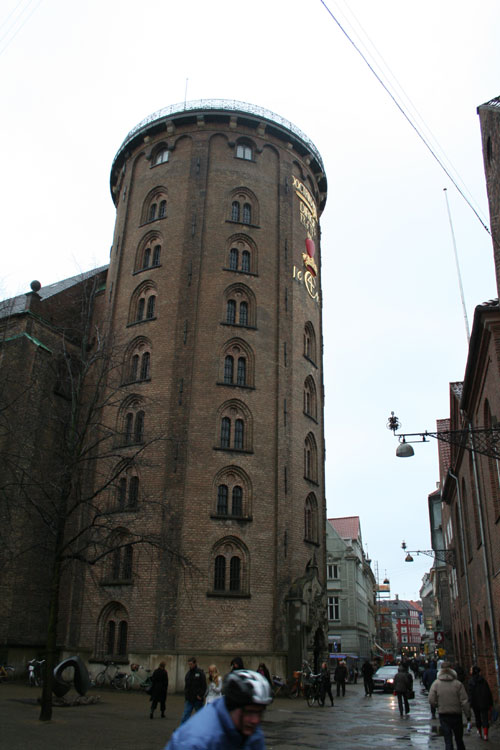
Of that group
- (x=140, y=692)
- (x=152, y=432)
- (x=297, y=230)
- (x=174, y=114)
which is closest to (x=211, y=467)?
(x=152, y=432)

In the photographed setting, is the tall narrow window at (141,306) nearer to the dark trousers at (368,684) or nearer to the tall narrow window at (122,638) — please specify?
the tall narrow window at (122,638)

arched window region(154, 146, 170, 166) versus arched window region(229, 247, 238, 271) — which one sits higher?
arched window region(154, 146, 170, 166)

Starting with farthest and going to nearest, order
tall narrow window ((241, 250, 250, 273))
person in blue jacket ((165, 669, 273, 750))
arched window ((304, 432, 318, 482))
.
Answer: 1. tall narrow window ((241, 250, 250, 273))
2. arched window ((304, 432, 318, 482))
3. person in blue jacket ((165, 669, 273, 750))

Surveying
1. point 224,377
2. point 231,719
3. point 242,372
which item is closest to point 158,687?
point 231,719

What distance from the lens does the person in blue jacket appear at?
121 inches

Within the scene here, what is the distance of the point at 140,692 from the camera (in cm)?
2369

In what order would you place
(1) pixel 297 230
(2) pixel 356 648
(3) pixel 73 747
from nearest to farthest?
(3) pixel 73 747 → (1) pixel 297 230 → (2) pixel 356 648

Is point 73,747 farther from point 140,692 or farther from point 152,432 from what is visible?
point 152,432

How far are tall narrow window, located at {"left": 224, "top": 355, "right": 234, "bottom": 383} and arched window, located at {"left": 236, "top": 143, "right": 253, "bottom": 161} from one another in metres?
12.2

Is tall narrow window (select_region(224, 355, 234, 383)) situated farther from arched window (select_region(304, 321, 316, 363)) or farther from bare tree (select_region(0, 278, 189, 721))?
arched window (select_region(304, 321, 316, 363))

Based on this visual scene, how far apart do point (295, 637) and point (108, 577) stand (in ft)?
27.4

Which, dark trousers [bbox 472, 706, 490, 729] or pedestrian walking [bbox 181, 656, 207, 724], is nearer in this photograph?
pedestrian walking [bbox 181, 656, 207, 724]

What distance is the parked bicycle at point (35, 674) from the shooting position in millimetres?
24109

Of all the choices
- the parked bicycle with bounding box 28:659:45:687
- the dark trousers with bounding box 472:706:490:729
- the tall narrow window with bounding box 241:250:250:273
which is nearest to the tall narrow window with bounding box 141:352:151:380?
the tall narrow window with bounding box 241:250:250:273
